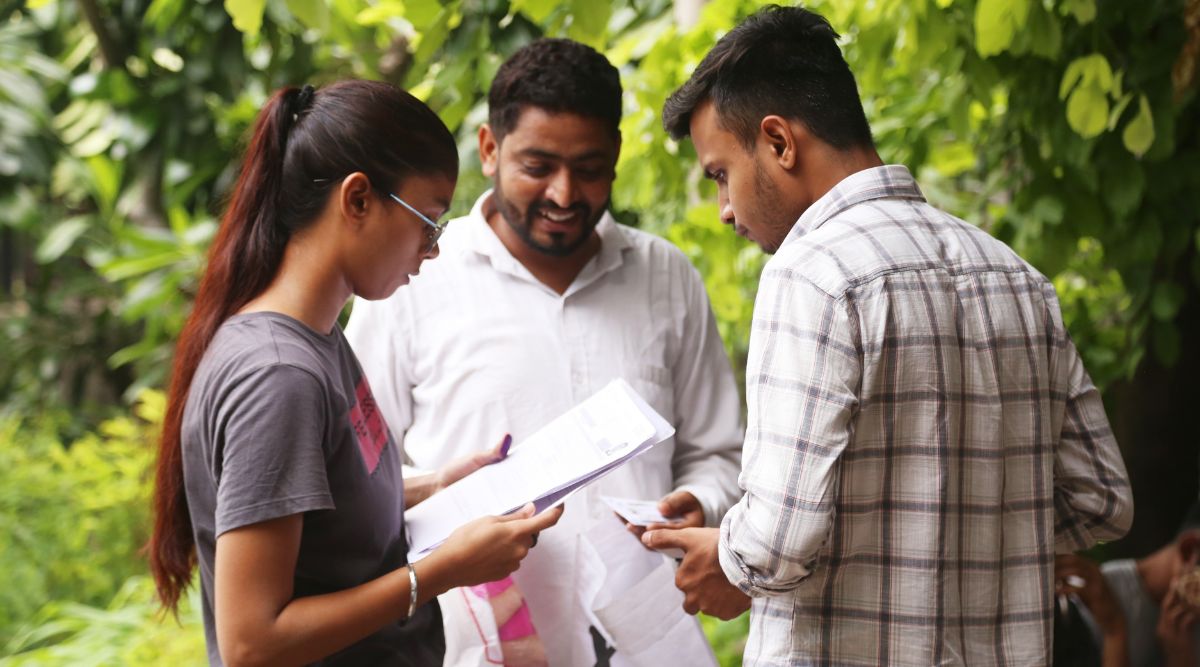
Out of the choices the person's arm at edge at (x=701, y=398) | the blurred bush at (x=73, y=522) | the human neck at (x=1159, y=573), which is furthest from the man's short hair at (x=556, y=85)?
the blurred bush at (x=73, y=522)

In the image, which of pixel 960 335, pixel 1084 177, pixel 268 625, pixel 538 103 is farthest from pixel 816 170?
pixel 1084 177

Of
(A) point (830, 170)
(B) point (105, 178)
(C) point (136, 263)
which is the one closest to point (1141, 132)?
(A) point (830, 170)

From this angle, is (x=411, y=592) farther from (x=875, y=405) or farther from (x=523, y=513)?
(x=875, y=405)

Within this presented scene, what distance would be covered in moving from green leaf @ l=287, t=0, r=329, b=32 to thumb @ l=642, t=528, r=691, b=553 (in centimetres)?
100

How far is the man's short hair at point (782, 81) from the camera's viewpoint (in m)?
1.65

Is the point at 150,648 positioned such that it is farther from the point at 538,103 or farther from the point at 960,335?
the point at 960,335

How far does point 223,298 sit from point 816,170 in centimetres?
86

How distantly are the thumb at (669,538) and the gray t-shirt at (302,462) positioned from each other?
37 centimetres

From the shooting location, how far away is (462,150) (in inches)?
148

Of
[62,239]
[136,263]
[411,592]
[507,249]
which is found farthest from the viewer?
[62,239]

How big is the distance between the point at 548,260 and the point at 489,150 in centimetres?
26

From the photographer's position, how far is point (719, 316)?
349 centimetres

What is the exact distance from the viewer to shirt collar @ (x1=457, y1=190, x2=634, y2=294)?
2.31 metres

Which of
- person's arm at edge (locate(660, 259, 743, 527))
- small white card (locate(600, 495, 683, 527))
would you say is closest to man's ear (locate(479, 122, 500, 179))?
person's arm at edge (locate(660, 259, 743, 527))
